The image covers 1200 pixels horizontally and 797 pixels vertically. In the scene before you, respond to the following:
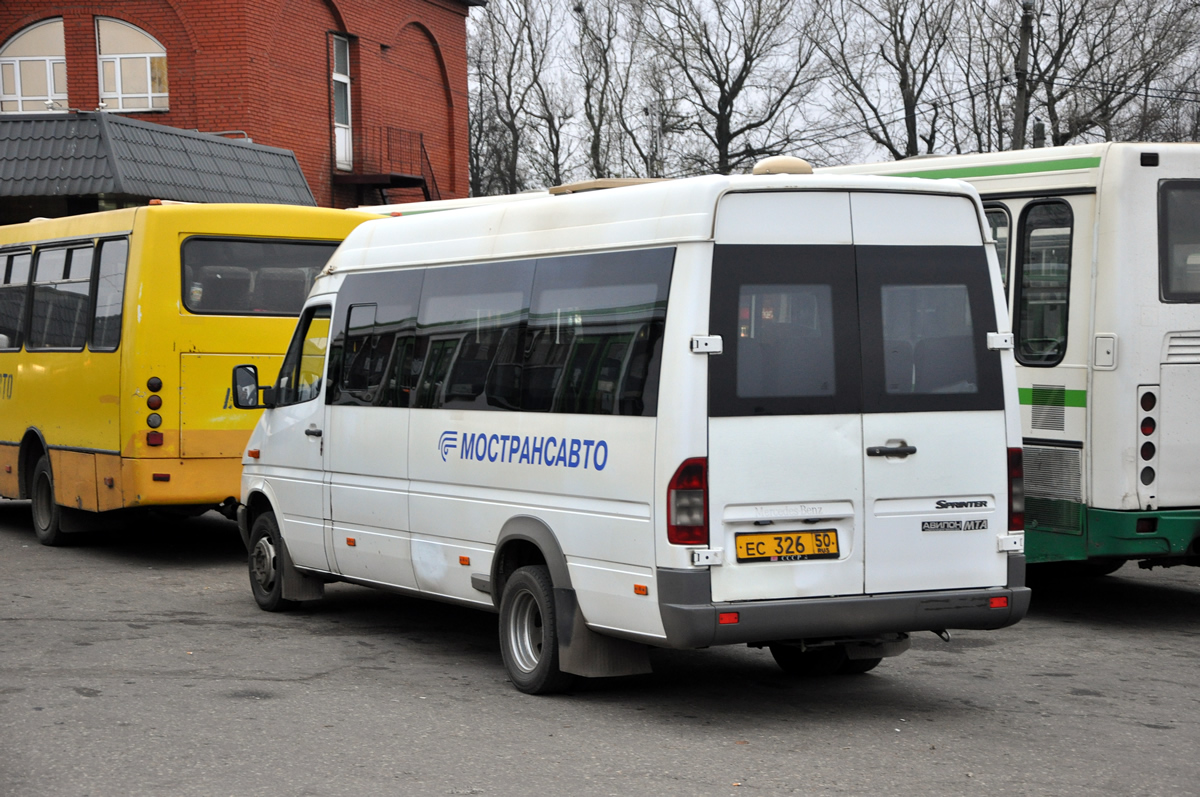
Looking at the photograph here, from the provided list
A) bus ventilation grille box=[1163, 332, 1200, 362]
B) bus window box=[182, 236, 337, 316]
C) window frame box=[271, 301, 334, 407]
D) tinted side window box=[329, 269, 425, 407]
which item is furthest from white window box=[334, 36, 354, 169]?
bus ventilation grille box=[1163, 332, 1200, 362]

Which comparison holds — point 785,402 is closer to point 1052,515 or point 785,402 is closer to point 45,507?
point 1052,515

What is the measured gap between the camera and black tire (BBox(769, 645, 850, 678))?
8.05 m

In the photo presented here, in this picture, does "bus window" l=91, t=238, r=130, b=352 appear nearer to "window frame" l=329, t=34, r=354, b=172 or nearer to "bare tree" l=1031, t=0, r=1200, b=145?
"window frame" l=329, t=34, r=354, b=172

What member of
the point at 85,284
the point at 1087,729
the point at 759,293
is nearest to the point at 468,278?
the point at 759,293

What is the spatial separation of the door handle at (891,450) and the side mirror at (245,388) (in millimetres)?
4499

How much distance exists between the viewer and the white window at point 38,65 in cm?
2925

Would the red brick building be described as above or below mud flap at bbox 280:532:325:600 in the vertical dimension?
above

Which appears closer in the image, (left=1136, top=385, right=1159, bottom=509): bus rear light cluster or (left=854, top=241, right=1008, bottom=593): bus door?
(left=854, top=241, right=1008, bottom=593): bus door

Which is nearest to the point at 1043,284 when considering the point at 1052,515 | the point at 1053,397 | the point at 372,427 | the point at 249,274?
the point at 1053,397

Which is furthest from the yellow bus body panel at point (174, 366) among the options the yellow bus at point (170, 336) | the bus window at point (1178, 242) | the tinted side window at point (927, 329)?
the tinted side window at point (927, 329)

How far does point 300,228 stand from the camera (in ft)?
42.5

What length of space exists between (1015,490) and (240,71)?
23474mm

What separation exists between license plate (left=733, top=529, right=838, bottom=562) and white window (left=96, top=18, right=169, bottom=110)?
963 inches

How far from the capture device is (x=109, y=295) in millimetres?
13016
